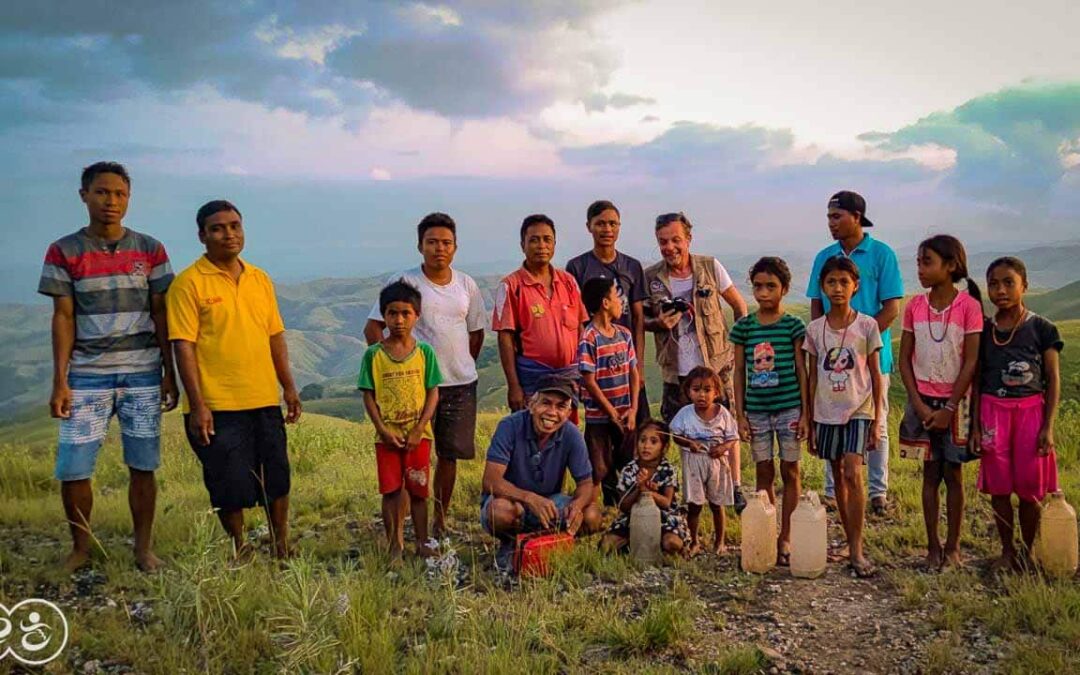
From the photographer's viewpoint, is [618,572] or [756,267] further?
[756,267]

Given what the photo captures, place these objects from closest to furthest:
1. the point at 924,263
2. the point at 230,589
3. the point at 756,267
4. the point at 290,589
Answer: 1. the point at 290,589
2. the point at 230,589
3. the point at 924,263
4. the point at 756,267

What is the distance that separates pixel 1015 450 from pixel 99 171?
645cm

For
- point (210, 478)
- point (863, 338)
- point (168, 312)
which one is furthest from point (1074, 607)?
point (168, 312)

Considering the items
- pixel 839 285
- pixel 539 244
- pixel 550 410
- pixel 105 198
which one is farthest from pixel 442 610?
pixel 105 198

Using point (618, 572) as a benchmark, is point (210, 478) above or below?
above

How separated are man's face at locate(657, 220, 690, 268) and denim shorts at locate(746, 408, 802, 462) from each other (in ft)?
4.79

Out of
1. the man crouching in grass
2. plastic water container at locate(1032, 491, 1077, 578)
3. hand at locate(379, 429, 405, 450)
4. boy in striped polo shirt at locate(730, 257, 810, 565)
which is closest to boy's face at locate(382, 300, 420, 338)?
hand at locate(379, 429, 405, 450)

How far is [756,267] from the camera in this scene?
19.1ft

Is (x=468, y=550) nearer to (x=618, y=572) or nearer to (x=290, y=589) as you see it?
(x=618, y=572)

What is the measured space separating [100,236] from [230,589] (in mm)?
2637

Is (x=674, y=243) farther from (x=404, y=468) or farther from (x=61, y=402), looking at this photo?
(x=61, y=402)

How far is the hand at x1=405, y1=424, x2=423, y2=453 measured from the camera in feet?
18.5

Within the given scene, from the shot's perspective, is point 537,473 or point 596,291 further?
point 596,291

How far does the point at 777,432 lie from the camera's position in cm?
581
